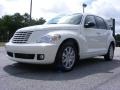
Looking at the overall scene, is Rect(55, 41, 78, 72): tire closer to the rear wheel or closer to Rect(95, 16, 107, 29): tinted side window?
the rear wheel

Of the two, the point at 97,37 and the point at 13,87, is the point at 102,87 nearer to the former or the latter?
the point at 13,87

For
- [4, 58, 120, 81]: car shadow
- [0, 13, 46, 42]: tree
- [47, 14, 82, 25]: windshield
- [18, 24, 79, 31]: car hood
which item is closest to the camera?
[4, 58, 120, 81]: car shadow

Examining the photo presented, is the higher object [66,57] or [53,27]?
[53,27]

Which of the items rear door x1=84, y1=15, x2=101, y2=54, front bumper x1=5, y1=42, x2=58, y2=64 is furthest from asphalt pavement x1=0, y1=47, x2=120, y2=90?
rear door x1=84, y1=15, x2=101, y2=54

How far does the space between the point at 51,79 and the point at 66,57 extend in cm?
121

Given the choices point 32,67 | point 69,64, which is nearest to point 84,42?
point 69,64

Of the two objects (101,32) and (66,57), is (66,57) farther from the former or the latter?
(101,32)

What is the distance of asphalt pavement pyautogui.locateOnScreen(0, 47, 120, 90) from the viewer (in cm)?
554

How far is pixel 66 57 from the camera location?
24.1 feet

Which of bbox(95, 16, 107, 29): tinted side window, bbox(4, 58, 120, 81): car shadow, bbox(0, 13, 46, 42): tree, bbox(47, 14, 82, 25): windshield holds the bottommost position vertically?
bbox(0, 13, 46, 42): tree

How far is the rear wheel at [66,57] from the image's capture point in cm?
711

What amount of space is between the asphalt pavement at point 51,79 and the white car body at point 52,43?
359mm

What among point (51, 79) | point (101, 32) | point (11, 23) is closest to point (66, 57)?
point (51, 79)

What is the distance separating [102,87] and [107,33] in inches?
177
